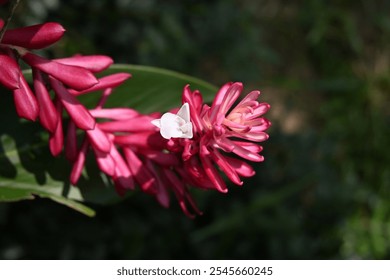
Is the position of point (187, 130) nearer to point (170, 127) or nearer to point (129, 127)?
point (170, 127)

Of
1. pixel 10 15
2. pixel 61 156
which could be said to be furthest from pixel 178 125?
pixel 61 156

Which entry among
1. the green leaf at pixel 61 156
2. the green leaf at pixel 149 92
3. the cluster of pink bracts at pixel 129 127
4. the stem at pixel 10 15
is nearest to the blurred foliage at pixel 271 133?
the green leaf at pixel 61 156

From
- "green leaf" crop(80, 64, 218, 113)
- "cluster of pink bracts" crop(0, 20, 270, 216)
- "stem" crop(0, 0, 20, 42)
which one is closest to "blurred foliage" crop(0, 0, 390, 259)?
"green leaf" crop(80, 64, 218, 113)

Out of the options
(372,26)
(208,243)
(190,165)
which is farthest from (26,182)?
(372,26)

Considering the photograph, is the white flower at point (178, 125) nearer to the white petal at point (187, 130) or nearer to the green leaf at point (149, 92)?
the white petal at point (187, 130)

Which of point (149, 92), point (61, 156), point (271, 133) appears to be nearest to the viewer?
point (61, 156)

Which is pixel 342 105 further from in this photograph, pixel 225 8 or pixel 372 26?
pixel 225 8
